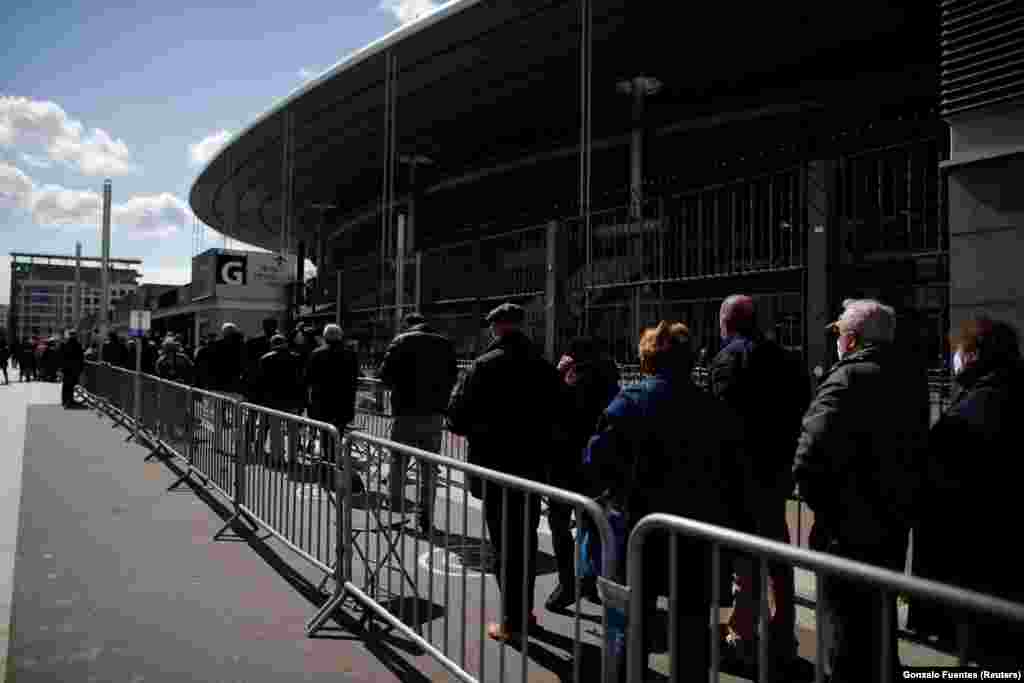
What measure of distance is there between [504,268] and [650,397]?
8.69m

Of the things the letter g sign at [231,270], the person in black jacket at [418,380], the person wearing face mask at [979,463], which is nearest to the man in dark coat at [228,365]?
the person in black jacket at [418,380]

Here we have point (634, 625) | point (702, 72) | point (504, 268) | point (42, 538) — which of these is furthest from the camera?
point (702, 72)

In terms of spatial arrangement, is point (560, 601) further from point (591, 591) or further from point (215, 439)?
point (215, 439)

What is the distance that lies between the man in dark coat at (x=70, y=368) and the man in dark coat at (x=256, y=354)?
1059cm

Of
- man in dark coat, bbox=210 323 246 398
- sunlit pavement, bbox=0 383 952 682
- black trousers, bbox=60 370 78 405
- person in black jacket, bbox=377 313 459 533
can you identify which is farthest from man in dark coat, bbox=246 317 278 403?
black trousers, bbox=60 370 78 405

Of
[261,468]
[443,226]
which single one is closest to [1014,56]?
[261,468]

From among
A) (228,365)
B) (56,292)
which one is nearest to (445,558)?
(228,365)

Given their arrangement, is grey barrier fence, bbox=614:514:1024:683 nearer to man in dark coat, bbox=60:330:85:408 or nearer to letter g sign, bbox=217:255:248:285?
man in dark coat, bbox=60:330:85:408

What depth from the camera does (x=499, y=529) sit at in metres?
4.05

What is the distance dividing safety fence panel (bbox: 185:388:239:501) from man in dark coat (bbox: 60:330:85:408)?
1240cm

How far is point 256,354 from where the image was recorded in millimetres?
11641

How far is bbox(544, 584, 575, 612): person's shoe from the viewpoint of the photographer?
4902mm

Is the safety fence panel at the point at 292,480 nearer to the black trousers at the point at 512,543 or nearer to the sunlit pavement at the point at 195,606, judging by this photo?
the sunlit pavement at the point at 195,606

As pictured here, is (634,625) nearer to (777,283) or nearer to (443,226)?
(777,283)
